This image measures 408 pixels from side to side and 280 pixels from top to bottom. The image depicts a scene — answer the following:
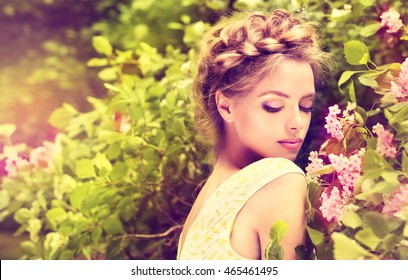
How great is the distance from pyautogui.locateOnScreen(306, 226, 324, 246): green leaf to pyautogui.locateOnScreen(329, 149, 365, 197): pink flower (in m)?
0.12

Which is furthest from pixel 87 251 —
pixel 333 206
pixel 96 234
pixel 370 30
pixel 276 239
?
pixel 370 30

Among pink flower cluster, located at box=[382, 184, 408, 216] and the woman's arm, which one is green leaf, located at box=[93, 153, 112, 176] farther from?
pink flower cluster, located at box=[382, 184, 408, 216]

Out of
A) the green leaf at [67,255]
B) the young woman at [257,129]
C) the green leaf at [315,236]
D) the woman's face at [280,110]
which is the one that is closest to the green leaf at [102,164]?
the green leaf at [67,255]

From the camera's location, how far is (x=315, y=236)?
1656 mm

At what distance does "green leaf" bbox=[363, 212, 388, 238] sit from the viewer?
4.80 ft

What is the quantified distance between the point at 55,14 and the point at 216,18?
1139mm

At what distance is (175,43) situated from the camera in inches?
108

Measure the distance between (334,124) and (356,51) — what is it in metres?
0.20

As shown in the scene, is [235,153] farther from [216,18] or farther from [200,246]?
[216,18]

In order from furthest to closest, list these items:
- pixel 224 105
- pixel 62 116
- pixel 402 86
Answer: pixel 62 116
pixel 224 105
pixel 402 86

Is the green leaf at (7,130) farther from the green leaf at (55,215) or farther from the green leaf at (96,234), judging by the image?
the green leaf at (96,234)

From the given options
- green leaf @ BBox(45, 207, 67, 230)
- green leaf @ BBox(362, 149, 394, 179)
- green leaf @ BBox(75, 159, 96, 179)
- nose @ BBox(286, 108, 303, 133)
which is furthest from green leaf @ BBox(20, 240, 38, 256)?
green leaf @ BBox(362, 149, 394, 179)

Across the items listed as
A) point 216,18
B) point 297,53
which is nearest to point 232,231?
point 297,53

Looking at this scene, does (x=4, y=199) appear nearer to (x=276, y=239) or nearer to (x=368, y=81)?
(x=276, y=239)
